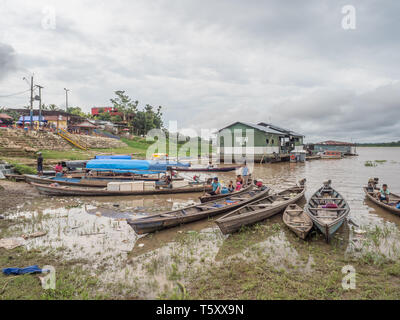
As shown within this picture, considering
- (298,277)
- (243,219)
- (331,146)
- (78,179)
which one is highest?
(331,146)

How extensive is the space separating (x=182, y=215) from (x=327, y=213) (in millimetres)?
5659

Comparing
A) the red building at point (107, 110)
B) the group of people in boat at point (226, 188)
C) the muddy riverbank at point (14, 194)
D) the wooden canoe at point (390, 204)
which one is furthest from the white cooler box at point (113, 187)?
the red building at point (107, 110)

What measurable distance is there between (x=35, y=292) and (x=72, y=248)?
225 cm

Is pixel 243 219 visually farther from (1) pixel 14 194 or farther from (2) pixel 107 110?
(2) pixel 107 110

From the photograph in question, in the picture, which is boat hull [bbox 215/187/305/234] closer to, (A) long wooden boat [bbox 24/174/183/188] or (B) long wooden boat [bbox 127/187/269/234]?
(B) long wooden boat [bbox 127/187/269/234]

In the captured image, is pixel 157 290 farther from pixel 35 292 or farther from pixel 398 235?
pixel 398 235

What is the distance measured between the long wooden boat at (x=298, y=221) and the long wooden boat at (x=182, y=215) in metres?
2.27

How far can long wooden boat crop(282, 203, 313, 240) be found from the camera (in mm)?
7363

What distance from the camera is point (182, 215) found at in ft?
28.5

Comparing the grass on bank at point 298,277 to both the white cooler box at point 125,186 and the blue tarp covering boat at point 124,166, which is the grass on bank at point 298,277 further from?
the blue tarp covering boat at point 124,166

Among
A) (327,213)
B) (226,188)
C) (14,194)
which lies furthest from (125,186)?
(327,213)

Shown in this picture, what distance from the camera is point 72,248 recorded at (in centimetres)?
690
